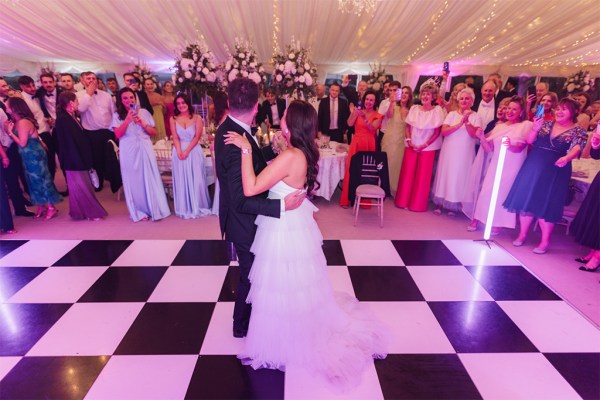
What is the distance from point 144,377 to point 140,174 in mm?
2959

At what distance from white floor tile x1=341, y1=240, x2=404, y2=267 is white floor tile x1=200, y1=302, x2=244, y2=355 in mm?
1323

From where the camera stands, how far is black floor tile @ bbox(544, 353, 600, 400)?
2.01m

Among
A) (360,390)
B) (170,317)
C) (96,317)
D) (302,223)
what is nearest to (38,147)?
(96,317)

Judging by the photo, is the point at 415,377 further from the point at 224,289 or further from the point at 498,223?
the point at 498,223

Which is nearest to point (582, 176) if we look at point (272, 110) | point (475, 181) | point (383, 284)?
point (475, 181)

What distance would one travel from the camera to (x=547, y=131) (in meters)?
3.59

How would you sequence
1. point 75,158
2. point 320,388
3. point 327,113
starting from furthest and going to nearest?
point 327,113
point 75,158
point 320,388

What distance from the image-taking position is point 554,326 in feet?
8.45

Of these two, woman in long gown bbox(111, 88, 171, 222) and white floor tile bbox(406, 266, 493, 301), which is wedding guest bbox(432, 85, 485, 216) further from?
woman in long gown bbox(111, 88, 171, 222)

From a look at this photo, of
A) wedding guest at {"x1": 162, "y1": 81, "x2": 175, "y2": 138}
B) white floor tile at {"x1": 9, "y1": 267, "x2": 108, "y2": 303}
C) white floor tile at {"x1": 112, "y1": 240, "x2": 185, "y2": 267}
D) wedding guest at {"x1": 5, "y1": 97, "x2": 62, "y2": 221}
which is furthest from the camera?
wedding guest at {"x1": 162, "y1": 81, "x2": 175, "y2": 138}

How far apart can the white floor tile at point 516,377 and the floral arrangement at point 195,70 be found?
4272mm

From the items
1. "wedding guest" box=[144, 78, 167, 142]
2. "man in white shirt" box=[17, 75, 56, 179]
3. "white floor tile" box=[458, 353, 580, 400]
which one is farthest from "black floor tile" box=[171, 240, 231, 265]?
"wedding guest" box=[144, 78, 167, 142]

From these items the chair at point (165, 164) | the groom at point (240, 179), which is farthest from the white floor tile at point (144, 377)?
the chair at point (165, 164)

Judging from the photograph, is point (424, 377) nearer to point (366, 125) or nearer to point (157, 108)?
point (366, 125)
